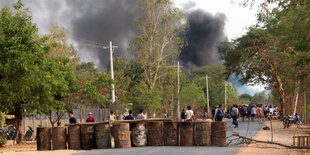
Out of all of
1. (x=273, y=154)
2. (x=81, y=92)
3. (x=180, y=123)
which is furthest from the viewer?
(x=81, y=92)

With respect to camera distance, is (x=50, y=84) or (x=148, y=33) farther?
(x=148, y=33)

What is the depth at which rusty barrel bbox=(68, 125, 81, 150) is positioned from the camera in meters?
21.1

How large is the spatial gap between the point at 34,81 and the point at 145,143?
5.88 metres

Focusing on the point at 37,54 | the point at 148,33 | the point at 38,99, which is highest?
the point at 148,33

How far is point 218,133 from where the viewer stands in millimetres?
20297

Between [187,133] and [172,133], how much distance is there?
2.13ft

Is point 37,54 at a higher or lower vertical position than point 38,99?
higher

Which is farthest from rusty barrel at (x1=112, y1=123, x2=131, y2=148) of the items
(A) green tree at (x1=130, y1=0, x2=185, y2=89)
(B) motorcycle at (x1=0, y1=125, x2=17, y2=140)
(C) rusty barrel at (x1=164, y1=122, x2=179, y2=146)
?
(A) green tree at (x1=130, y1=0, x2=185, y2=89)

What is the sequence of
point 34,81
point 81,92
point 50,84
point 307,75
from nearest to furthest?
point 34,81, point 50,84, point 307,75, point 81,92

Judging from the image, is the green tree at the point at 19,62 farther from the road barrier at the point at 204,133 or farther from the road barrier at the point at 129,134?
the road barrier at the point at 204,133

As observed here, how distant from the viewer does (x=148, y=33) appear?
6256cm

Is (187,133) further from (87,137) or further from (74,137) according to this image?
(74,137)

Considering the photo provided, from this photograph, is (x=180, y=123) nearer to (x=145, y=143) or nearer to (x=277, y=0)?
(x=145, y=143)

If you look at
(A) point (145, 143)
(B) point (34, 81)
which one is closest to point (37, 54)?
(B) point (34, 81)
